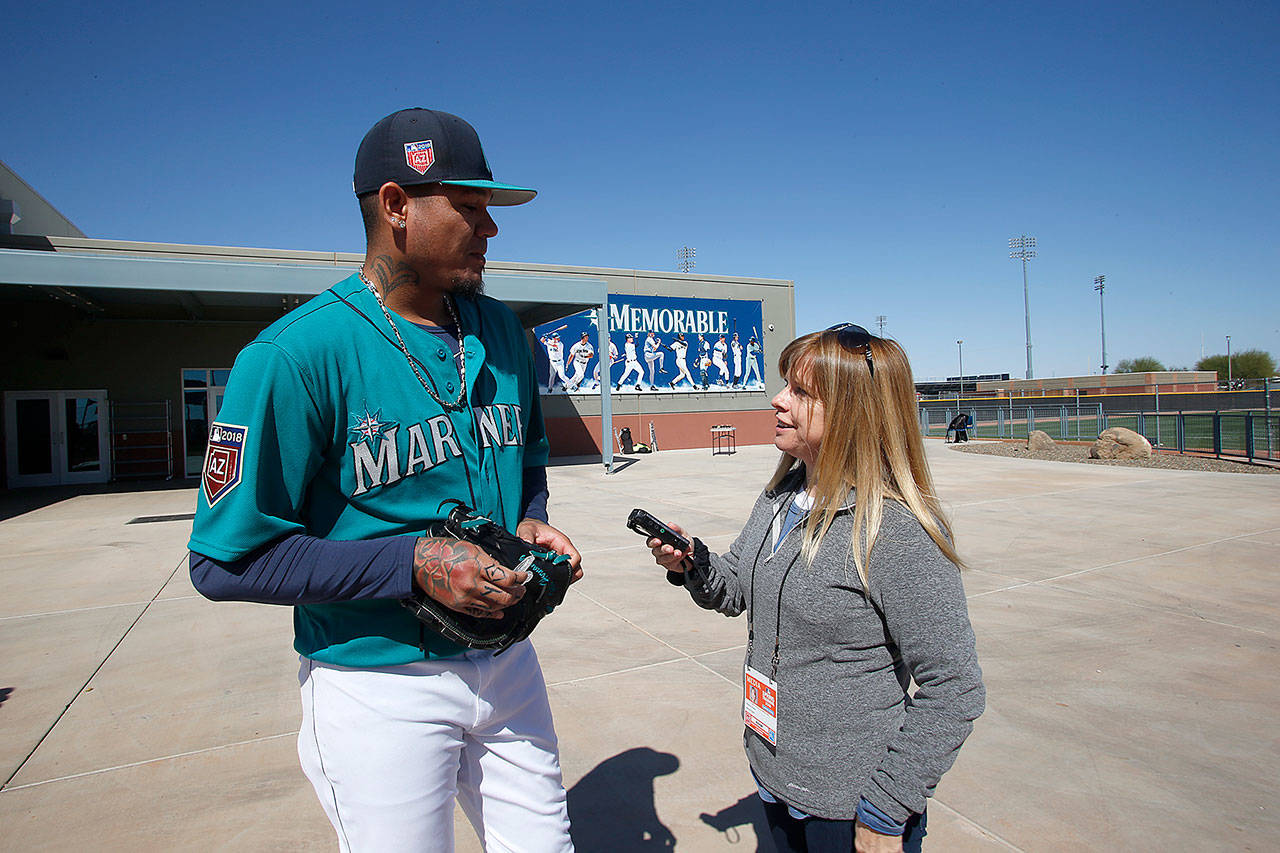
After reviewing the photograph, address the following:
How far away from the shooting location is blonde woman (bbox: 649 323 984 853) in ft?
5.28

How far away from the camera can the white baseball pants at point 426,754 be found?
1.40m

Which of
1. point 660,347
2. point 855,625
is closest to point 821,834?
point 855,625

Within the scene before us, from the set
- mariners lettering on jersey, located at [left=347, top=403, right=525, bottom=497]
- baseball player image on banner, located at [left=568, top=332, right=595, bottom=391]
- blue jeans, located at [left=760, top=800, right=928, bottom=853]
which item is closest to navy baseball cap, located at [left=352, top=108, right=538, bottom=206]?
mariners lettering on jersey, located at [left=347, top=403, right=525, bottom=497]

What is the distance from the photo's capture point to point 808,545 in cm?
180

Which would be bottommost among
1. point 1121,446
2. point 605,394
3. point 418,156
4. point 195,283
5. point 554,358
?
point 1121,446

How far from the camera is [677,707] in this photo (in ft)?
12.6

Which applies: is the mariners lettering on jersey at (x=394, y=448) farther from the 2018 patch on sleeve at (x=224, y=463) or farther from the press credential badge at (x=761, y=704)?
the press credential badge at (x=761, y=704)

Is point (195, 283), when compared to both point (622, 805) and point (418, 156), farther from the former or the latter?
point (418, 156)

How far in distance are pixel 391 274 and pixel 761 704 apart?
4.61ft

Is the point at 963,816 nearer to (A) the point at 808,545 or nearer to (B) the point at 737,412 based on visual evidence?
(A) the point at 808,545

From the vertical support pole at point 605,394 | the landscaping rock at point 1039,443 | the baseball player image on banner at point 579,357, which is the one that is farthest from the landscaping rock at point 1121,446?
the baseball player image on banner at point 579,357

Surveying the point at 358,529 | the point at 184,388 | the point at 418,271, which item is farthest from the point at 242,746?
the point at 184,388

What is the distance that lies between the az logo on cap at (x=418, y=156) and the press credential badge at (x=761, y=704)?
1.48 m

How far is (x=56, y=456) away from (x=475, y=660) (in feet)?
67.2
